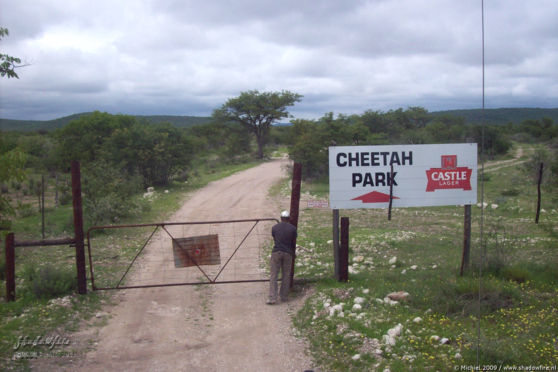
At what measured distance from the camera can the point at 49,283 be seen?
848 cm

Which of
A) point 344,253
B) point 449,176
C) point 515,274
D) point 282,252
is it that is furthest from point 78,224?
point 515,274

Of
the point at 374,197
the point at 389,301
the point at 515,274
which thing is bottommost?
the point at 389,301

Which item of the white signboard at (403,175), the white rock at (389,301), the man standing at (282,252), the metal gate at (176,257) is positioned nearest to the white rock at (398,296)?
the white rock at (389,301)

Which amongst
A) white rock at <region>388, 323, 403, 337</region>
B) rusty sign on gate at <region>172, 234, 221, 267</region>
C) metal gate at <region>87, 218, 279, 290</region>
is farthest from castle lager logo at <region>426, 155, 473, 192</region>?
rusty sign on gate at <region>172, 234, 221, 267</region>

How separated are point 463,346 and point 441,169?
176 inches

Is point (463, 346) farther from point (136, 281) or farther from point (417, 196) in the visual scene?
point (136, 281)

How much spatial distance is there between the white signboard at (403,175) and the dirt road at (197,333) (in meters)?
2.48

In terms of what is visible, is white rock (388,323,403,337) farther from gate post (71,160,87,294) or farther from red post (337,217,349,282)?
gate post (71,160,87,294)

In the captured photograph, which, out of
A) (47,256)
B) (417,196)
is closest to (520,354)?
(417,196)

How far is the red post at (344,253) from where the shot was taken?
8.96 metres

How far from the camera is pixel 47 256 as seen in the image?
12156 millimetres

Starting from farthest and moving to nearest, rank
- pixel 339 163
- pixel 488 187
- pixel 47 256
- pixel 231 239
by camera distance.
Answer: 1. pixel 488 187
2. pixel 231 239
3. pixel 47 256
4. pixel 339 163

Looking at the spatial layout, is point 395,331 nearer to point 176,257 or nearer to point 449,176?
point 449,176

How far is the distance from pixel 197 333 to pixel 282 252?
6.91 ft
